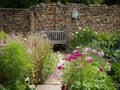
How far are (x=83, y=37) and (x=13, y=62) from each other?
273 inches

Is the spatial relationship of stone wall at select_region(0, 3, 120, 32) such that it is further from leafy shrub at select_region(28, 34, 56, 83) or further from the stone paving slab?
the stone paving slab

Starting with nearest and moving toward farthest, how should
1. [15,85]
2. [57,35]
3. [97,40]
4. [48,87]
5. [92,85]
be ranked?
[92,85], [15,85], [48,87], [97,40], [57,35]

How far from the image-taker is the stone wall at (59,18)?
47.5 ft

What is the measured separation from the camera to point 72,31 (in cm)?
1481

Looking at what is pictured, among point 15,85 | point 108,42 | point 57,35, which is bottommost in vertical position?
point 108,42

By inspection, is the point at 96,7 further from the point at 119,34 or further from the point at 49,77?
the point at 49,77

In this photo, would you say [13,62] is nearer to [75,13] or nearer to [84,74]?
[84,74]

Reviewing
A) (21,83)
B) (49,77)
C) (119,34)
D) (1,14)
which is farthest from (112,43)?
(21,83)

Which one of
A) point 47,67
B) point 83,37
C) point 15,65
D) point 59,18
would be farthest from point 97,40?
point 15,65

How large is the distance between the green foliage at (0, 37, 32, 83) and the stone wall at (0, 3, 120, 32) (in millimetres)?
7110

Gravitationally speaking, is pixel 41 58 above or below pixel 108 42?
above

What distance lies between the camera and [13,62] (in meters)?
7.18

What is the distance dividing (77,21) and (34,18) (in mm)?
1654

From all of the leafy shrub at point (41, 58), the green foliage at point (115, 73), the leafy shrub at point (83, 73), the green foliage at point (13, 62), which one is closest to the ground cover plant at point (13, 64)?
the green foliage at point (13, 62)
